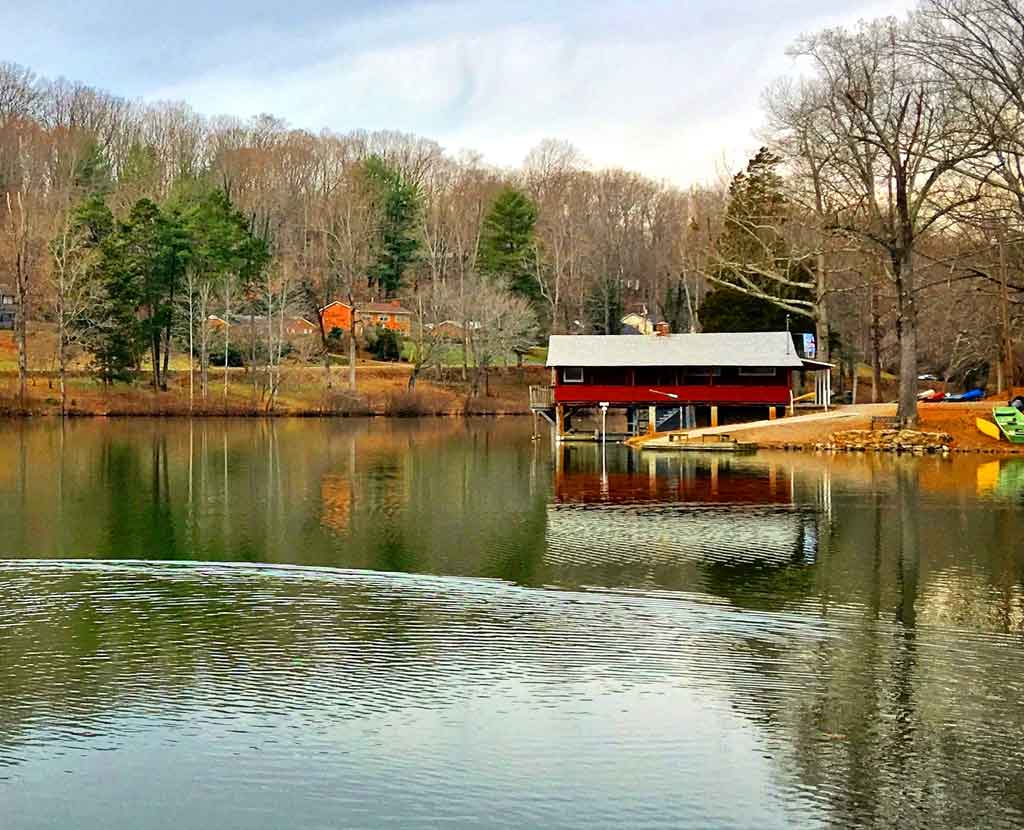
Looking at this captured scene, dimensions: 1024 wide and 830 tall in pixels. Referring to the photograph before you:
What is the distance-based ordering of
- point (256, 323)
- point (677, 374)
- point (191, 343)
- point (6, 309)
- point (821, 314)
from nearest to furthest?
point (677, 374), point (821, 314), point (191, 343), point (256, 323), point (6, 309)

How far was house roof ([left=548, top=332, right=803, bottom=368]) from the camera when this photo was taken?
5150 cm

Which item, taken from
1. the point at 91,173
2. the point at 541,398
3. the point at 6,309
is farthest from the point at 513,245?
the point at 6,309

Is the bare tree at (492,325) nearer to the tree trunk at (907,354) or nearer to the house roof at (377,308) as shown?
the house roof at (377,308)

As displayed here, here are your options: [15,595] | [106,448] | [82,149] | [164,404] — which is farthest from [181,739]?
[82,149]

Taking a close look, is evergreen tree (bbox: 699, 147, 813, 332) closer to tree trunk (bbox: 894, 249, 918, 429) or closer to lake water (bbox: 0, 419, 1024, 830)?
tree trunk (bbox: 894, 249, 918, 429)

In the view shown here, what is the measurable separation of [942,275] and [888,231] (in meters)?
14.2

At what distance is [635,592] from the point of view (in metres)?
18.2

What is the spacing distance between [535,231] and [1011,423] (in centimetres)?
5214

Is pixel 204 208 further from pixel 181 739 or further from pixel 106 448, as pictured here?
pixel 181 739

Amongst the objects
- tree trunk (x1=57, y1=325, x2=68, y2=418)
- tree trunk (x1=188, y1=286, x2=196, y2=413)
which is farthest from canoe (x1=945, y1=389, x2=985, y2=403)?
tree trunk (x1=57, y1=325, x2=68, y2=418)

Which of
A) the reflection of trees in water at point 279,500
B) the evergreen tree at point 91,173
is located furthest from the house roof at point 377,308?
the reflection of trees in water at point 279,500

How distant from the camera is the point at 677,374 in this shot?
52.6 metres

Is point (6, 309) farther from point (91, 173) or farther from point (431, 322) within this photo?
point (431, 322)

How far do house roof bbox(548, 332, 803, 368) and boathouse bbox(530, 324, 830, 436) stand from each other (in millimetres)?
41
